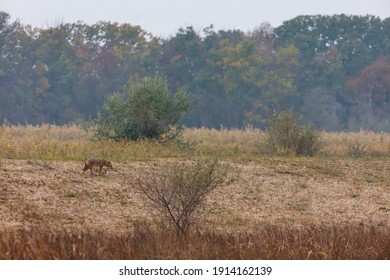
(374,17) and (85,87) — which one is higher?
(374,17)

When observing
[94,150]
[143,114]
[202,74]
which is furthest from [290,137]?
[202,74]

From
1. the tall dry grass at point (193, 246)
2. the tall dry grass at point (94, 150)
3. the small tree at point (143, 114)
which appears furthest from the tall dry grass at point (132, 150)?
the tall dry grass at point (193, 246)

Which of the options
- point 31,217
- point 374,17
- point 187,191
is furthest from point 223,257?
point 374,17

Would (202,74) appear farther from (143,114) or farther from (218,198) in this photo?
(218,198)

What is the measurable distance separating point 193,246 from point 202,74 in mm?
58849

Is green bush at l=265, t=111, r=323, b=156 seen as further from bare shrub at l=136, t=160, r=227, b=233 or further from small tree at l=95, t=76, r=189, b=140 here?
bare shrub at l=136, t=160, r=227, b=233

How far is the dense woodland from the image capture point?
71438 millimetres

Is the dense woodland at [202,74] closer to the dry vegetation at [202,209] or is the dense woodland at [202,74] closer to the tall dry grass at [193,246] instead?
the dry vegetation at [202,209]

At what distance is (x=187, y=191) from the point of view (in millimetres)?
18625

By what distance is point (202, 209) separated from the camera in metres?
20.7

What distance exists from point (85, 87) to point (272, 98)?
13450 mm

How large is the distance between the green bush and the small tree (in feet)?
10.1

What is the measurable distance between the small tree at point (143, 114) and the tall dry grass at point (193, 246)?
59.0 ft
